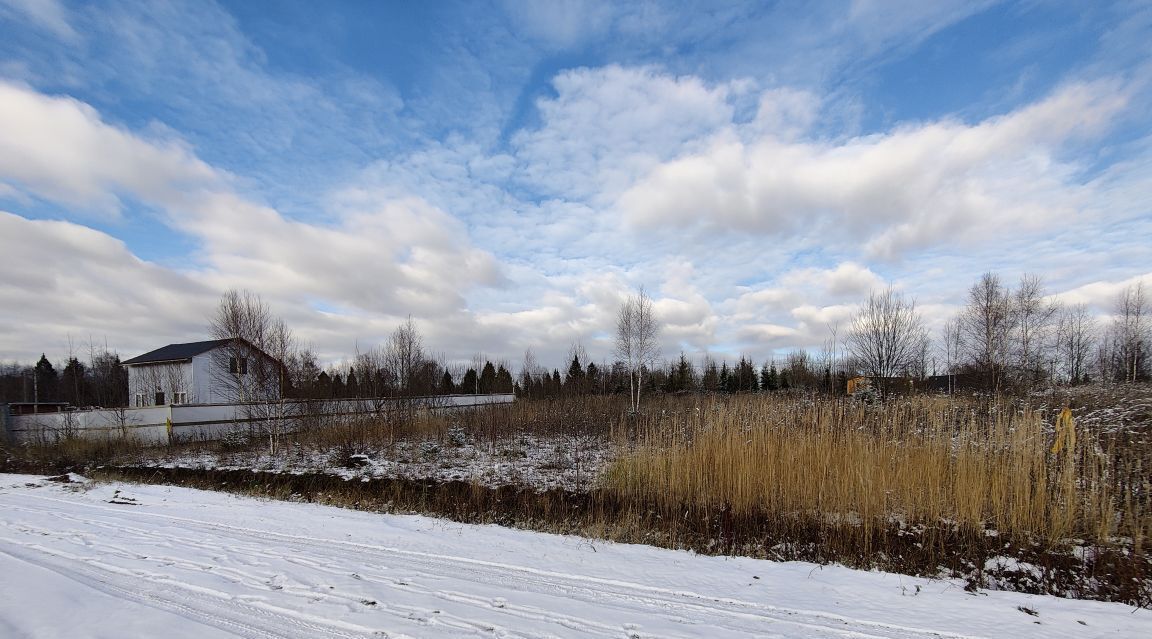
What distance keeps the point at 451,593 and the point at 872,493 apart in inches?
→ 199

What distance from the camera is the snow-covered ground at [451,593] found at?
400 cm

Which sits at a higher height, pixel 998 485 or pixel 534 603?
pixel 998 485

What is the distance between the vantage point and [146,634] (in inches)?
142

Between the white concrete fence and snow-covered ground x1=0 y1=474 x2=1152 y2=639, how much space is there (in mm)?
11608

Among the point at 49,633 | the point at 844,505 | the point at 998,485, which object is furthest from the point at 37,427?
the point at 998,485

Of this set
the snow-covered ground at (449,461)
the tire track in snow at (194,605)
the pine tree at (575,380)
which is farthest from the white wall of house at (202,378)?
the tire track in snow at (194,605)

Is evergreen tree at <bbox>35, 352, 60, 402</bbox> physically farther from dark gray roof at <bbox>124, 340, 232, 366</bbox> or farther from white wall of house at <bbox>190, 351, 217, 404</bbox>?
white wall of house at <bbox>190, 351, 217, 404</bbox>

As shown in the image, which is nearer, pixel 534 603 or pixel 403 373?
pixel 534 603

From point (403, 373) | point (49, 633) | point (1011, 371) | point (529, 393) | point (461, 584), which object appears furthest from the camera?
point (529, 393)

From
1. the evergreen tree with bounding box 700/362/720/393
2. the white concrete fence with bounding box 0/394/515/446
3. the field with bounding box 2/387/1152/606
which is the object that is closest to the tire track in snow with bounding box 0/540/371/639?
the field with bounding box 2/387/1152/606

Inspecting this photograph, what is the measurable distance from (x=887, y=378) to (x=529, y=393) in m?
18.8

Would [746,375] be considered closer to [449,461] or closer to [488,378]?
[488,378]

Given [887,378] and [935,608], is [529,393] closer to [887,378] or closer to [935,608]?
[887,378]

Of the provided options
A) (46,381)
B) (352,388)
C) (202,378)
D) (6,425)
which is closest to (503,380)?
(202,378)
